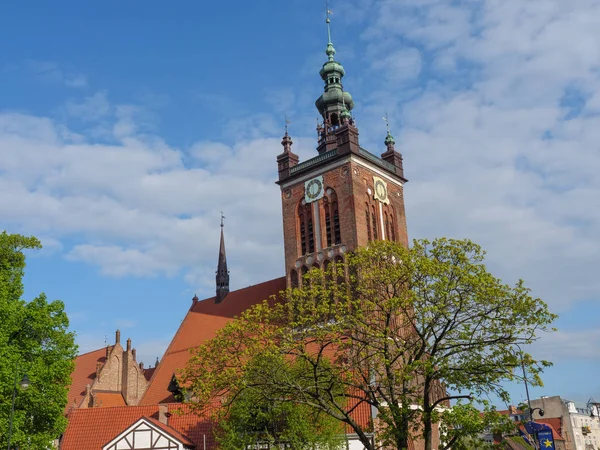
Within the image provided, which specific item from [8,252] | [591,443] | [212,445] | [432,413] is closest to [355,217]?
[212,445]

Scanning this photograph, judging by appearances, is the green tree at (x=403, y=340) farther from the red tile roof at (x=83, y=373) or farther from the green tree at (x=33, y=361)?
the red tile roof at (x=83, y=373)

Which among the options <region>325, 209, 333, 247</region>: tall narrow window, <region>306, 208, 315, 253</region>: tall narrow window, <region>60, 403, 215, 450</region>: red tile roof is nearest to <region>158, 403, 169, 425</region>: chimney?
<region>60, 403, 215, 450</region>: red tile roof

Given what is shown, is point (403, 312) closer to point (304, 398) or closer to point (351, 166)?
point (304, 398)

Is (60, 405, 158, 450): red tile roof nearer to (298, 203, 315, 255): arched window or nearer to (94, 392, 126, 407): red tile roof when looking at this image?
(94, 392, 126, 407): red tile roof

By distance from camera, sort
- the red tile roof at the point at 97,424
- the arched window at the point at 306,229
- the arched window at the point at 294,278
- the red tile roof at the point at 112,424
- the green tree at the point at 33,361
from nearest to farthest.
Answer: the green tree at the point at 33,361
the red tile roof at the point at 112,424
the red tile roof at the point at 97,424
the arched window at the point at 294,278
the arched window at the point at 306,229

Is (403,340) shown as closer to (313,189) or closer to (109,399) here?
(313,189)

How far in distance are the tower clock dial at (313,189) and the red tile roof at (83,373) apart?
60.4 feet

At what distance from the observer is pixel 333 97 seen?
155 ft

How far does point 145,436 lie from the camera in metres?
32.8

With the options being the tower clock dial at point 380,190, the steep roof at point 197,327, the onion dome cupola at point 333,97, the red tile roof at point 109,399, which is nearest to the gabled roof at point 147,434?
the steep roof at point 197,327

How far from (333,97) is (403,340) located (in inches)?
1206

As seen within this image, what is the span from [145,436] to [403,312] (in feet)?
61.8

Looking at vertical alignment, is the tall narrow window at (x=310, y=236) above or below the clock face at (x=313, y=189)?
below

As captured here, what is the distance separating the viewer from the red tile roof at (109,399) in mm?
43034
